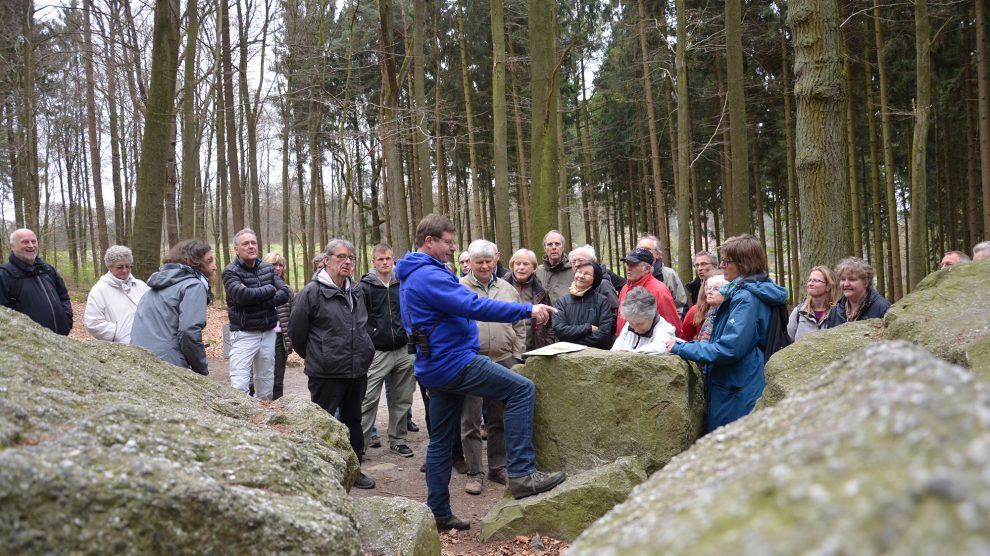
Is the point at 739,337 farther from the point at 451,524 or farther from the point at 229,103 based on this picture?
the point at 229,103

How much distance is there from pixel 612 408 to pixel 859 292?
2.34 metres

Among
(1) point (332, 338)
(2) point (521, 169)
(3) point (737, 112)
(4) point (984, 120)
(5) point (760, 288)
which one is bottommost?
(1) point (332, 338)

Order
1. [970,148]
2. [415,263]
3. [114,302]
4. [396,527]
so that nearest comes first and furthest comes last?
[396,527] → [415,263] → [114,302] → [970,148]

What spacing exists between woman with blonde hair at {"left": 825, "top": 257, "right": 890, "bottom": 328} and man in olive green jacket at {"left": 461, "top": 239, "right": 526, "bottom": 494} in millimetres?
2829

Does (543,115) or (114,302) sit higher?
(543,115)

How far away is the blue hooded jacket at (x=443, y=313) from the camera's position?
4.74 m

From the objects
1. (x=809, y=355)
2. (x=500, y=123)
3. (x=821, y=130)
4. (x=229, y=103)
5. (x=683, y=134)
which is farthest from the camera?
(x=229, y=103)

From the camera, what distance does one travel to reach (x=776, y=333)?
5.05 m

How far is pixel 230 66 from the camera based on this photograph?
1755cm

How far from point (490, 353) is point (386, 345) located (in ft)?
4.54

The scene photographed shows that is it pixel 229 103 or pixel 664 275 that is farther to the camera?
pixel 229 103

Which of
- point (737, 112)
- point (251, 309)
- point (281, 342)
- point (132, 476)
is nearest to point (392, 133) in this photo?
point (281, 342)

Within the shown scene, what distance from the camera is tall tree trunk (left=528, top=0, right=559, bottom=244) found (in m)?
11.2

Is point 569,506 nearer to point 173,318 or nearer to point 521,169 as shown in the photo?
point 173,318
